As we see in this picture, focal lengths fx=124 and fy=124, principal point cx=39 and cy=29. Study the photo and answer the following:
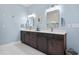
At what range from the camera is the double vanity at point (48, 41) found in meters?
2.63

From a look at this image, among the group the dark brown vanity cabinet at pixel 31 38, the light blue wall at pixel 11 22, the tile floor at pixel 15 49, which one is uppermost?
the light blue wall at pixel 11 22

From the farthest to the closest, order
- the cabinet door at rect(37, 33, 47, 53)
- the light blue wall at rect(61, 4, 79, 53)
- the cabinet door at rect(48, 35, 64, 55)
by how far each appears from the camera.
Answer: the cabinet door at rect(37, 33, 47, 53) → the cabinet door at rect(48, 35, 64, 55) → the light blue wall at rect(61, 4, 79, 53)

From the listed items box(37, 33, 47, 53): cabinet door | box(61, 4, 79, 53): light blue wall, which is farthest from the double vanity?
box(61, 4, 79, 53): light blue wall

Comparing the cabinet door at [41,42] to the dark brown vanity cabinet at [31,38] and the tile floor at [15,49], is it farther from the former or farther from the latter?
the tile floor at [15,49]

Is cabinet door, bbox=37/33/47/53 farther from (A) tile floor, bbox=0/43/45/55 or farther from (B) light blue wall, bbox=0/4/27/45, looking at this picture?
(B) light blue wall, bbox=0/4/27/45

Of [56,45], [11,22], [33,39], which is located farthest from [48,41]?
[11,22]

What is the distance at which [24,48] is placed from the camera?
8.94ft

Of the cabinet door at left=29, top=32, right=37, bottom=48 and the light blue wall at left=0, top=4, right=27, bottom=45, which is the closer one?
the light blue wall at left=0, top=4, right=27, bottom=45

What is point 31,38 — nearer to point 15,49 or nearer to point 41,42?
point 41,42

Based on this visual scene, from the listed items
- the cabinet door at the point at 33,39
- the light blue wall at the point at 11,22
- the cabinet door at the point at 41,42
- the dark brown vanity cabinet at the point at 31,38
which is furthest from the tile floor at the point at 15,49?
the cabinet door at the point at 41,42

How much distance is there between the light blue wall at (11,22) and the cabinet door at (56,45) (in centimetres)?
79

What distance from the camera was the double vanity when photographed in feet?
8.63

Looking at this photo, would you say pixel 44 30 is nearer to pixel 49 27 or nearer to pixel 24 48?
pixel 49 27
